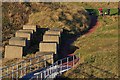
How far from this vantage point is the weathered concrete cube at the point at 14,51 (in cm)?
1969

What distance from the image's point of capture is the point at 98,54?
1955 centimetres

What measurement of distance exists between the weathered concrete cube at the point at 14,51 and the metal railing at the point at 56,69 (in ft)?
7.92

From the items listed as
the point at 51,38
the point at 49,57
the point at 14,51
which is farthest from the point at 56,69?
the point at 51,38

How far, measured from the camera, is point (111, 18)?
28.2 m

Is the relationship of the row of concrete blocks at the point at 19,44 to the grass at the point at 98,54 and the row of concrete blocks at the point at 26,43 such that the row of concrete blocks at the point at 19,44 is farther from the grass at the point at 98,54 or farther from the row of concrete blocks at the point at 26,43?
the grass at the point at 98,54

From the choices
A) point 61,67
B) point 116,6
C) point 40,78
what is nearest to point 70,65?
point 61,67

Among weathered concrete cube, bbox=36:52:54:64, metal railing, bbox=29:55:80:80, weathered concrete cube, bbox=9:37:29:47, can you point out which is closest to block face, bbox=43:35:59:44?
weathered concrete cube, bbox=9:37:29:47

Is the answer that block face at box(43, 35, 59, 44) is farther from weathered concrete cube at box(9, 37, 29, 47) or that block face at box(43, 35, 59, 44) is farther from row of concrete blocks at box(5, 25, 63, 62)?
weathered concrete cube at box(9, 37, 29, 47)

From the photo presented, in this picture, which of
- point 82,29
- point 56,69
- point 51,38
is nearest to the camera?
point 56,69

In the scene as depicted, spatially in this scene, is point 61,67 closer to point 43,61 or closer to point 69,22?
point 43,61

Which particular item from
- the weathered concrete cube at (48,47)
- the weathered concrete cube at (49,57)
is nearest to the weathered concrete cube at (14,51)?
the weathered concrete cube at (48,47)

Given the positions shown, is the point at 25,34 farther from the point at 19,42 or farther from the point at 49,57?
the point at 49,57

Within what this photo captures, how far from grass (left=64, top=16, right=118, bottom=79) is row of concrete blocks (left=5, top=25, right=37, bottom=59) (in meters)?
3.10

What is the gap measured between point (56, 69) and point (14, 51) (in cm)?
397
